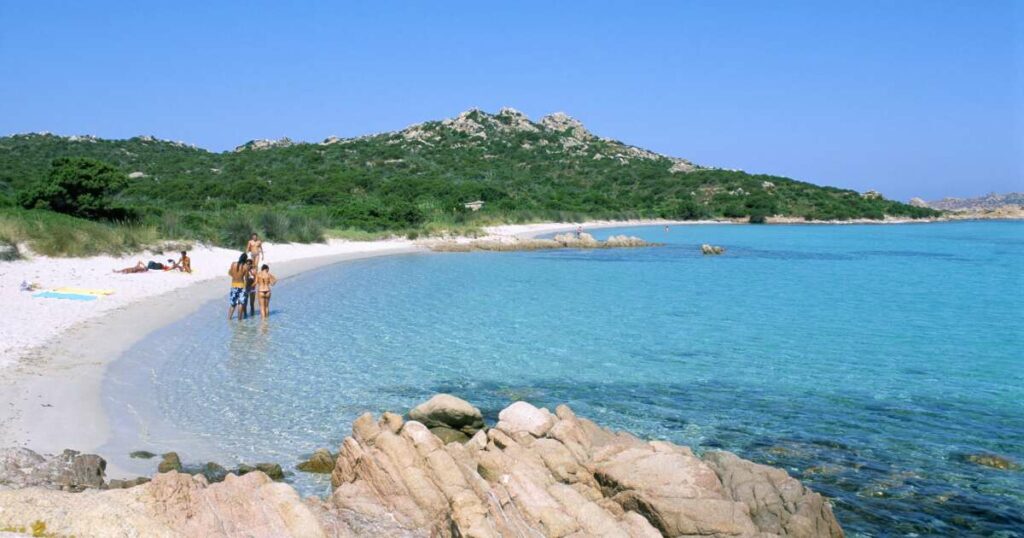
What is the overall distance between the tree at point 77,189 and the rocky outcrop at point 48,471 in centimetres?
2566

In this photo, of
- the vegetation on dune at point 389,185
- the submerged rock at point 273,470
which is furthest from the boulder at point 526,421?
the vegetation on dune at point 389,185

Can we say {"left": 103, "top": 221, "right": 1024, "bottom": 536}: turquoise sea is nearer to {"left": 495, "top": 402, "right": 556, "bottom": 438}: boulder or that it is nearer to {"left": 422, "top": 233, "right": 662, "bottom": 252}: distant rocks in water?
{"left": 495, "top": 402, "right": 556, "bottom": 438}: boulder

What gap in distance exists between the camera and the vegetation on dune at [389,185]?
102 feet

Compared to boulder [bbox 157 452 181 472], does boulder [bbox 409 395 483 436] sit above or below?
above

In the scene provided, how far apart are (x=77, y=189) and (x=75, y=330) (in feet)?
60.0

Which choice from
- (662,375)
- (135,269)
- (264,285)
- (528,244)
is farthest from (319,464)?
(528,244)

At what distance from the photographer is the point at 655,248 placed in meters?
47.6

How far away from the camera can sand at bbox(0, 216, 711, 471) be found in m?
8.46

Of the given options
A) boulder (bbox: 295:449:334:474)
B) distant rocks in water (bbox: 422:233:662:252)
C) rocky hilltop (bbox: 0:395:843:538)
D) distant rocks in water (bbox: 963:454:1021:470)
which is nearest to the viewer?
rocky hilltop (bbox: 0:395:843:538)

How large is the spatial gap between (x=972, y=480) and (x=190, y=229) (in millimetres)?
29275

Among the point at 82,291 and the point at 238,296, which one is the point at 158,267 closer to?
the point at 82,291

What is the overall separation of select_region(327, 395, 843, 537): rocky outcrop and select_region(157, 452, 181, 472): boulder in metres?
1.87

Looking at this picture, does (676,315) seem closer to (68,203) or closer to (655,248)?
(68,203)

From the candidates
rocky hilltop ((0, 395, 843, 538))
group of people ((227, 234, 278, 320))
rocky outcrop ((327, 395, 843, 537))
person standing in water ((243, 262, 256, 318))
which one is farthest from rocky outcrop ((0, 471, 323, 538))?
person standing in water ((243, 262, 256, 318))
